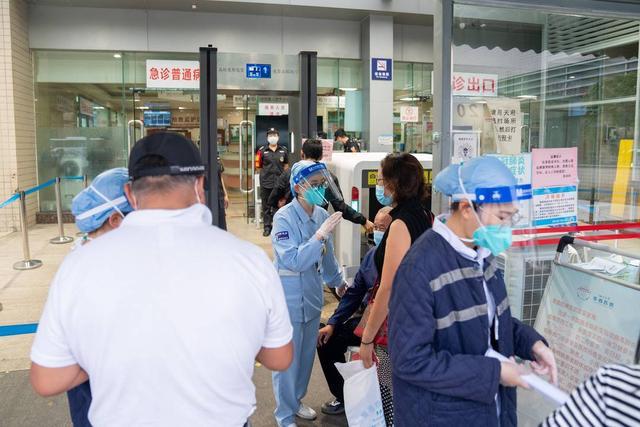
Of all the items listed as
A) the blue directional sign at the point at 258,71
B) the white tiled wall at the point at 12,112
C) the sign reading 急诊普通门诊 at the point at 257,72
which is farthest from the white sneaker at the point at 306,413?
the white tiled wall at the point at 12,112

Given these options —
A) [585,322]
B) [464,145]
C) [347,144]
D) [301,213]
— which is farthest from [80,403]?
[347,144]

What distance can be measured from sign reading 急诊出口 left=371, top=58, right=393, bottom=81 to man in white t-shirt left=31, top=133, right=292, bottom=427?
463 inches

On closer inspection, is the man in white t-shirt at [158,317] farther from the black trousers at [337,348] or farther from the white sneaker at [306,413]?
the white sneaker at [306,413]

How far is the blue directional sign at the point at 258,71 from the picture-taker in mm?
7445

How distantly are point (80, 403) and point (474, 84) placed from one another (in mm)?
2570

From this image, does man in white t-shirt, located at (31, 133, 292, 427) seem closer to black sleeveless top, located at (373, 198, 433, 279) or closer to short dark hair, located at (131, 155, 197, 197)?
short dark hair, located at (131, 155, 197, 197)

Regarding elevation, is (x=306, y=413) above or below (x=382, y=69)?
below

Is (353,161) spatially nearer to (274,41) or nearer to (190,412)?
(190,412)

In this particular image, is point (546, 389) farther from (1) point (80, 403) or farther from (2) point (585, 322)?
(1) point (80, 403)

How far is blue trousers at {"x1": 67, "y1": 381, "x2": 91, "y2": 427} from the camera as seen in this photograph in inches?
66.9

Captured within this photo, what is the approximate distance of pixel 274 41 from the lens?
1253cm

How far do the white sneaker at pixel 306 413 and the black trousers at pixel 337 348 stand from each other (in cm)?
19

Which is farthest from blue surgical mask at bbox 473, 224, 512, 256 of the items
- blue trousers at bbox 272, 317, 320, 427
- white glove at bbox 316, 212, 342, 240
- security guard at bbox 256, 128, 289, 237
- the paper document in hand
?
security guard at bbox 256, 128, 289, 237

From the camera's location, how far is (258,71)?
27.5ft
